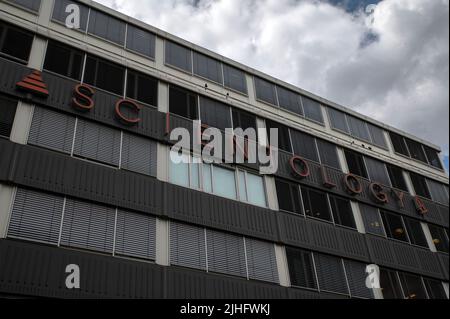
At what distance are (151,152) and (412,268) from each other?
17101mm

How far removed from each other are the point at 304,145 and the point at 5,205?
17633 millimetres

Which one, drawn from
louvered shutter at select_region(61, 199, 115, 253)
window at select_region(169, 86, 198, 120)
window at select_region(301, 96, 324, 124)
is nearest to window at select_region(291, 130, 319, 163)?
window at select_region(301, 96, 324, 124)

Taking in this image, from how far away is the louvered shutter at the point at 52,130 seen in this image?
19.8m

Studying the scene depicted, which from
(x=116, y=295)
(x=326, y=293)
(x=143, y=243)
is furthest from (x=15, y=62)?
(x=326, y=293)

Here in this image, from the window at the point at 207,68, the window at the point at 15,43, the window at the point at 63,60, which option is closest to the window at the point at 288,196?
the window at the point at 207,68

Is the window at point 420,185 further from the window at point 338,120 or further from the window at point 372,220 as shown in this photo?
the window at point 372,220

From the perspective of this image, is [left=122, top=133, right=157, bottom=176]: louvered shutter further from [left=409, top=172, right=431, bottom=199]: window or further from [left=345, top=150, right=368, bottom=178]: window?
[left=409, top=172, right=431, bottom=199]: window

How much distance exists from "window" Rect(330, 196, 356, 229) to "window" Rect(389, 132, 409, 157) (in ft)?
32.3

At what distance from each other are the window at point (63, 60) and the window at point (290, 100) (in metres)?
13.0

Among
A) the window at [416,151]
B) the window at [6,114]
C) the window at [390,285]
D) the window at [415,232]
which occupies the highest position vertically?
the window at [416,151]

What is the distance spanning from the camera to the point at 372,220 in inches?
1137

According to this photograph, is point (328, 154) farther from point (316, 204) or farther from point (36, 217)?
point (36, 217)

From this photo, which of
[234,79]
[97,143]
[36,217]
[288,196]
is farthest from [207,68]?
[36,217]
